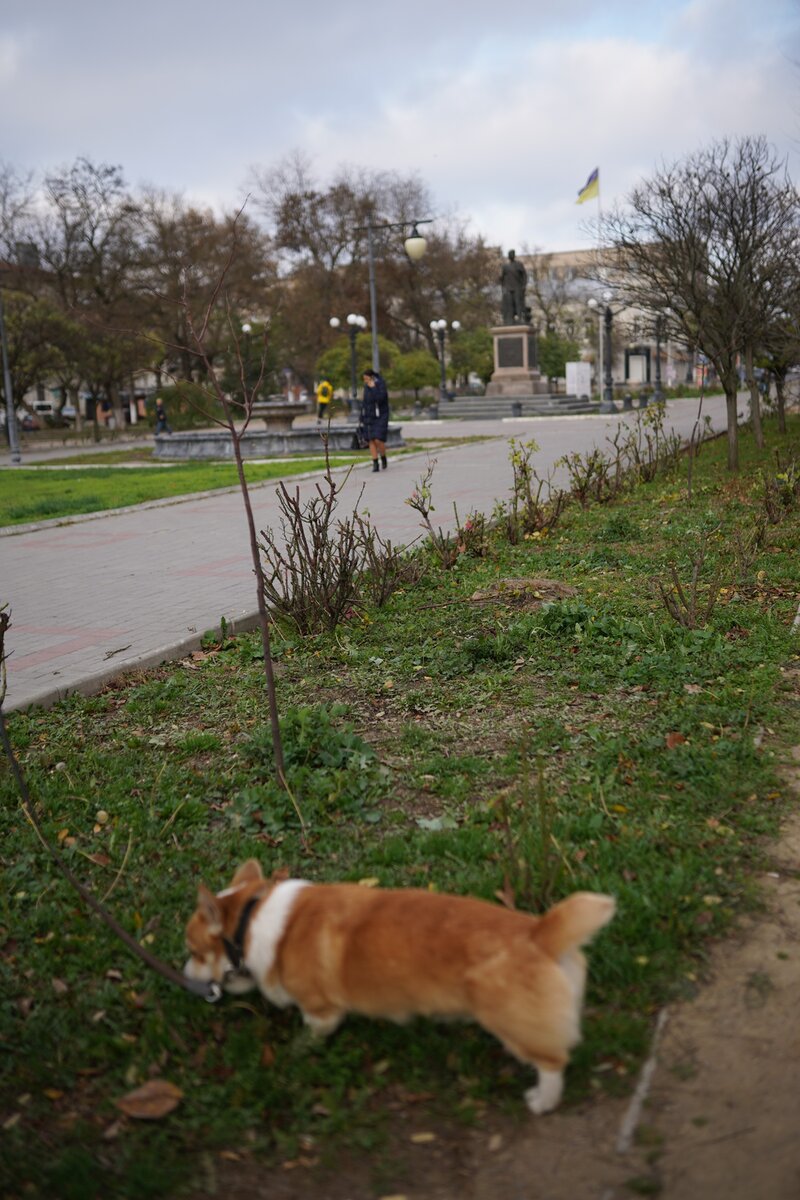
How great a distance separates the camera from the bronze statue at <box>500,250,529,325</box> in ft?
148

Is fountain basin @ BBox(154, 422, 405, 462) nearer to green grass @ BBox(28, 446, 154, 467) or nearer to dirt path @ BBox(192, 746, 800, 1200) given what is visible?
green grass @ BBox(28, 446, 154, 467)

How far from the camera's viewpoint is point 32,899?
3.72m

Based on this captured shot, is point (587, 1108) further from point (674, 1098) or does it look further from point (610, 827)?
point (610, 827)

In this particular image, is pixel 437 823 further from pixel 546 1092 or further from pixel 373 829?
pixel 546 1092

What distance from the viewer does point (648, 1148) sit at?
2.41 m

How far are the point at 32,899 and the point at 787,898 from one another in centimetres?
255

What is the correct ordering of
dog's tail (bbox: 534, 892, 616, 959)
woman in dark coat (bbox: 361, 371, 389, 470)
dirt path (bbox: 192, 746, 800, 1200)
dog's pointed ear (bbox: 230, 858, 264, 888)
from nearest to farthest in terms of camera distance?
dirt path (bbox: 192, 746, 800, 1200), dog's tail (bbox: 534, 892, 616, 959), dog's pointed ear (bbox: 230, 858, 264, 888), woman in dark coat (bbox: 361, 371, 389, 470)

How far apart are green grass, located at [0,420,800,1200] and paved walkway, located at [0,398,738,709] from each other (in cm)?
57

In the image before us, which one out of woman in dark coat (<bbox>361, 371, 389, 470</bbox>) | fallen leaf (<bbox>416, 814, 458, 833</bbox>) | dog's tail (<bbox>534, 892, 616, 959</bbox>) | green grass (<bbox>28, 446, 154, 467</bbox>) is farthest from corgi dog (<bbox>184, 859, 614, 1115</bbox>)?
green grass (<bbox>28, 446, 154, 467</bbox>)

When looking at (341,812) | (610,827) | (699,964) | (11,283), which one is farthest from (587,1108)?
(11,283)

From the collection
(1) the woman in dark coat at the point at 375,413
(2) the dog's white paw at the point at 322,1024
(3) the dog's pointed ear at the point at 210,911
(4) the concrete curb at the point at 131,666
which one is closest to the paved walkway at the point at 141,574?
(4) the concrete curb at the point at 131,666

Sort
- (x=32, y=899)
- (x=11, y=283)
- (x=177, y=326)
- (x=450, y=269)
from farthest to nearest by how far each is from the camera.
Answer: (x=450, y=269) < (x=177, y=326) < (x=11, y=283) < (x=32, y=899)

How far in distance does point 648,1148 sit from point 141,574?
830 centimetres

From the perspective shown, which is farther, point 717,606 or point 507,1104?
point 717,606
